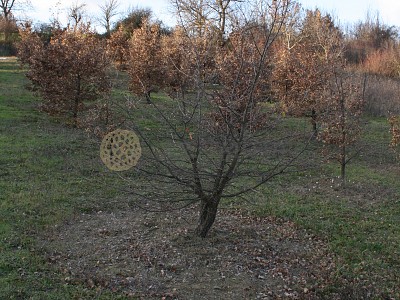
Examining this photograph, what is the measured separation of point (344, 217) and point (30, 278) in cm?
426

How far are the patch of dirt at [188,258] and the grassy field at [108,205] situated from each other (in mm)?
168

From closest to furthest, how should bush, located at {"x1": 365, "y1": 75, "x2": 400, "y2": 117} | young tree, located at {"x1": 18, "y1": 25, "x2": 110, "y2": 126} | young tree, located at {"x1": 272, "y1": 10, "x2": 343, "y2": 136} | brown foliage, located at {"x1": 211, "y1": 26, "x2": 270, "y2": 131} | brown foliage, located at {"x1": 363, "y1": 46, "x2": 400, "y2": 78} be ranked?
1. brown foliage, located at {"x1": 211, "y1": 26, "x2": 270, "y2": 131}
2. young tree, located at {"x1": 272, "y1": 10, "x2": 343, "y2": 136}
3. young tree, located at {"x1": 18, "y1": 25, "x2": 110, "y2": 126}
4. bush, located at {"x1": 365, "y1": 75, "x2": 400, "y2": 117}
5. brown foliage, located at {"x1": 363, "y1": 46, "x2": 400, "y2": 78}

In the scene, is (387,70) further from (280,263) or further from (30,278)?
(30,278)

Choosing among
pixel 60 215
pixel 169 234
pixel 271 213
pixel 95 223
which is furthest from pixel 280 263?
pixel 60 215

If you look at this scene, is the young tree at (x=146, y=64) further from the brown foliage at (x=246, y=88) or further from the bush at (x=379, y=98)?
the bush at (x=379, y=98)

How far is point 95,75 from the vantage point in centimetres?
1286

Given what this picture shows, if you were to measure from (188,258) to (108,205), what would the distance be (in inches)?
90.1

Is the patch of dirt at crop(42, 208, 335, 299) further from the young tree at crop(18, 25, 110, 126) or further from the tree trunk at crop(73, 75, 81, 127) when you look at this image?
the young tree at crop(18, 25, 110, 126)

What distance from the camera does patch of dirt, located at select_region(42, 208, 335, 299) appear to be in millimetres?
4184

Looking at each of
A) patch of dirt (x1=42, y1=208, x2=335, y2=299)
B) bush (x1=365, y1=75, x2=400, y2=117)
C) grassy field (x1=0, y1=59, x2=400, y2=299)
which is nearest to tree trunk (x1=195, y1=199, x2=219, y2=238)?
patch of dirt (x1=42, y1=208, x2=335, y2=299)

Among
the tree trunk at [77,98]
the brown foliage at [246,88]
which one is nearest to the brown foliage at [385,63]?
the brown foliage at [246,88]

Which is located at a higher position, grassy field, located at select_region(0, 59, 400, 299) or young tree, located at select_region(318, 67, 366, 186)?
young tree, located at select_region(318, 67, 366, 186)

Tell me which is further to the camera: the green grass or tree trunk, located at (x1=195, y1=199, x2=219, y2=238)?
tree trunk, located at (x1=195, y1=199, x2=219, y2=238)

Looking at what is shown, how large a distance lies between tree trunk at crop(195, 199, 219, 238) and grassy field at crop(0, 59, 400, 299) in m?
1.12
